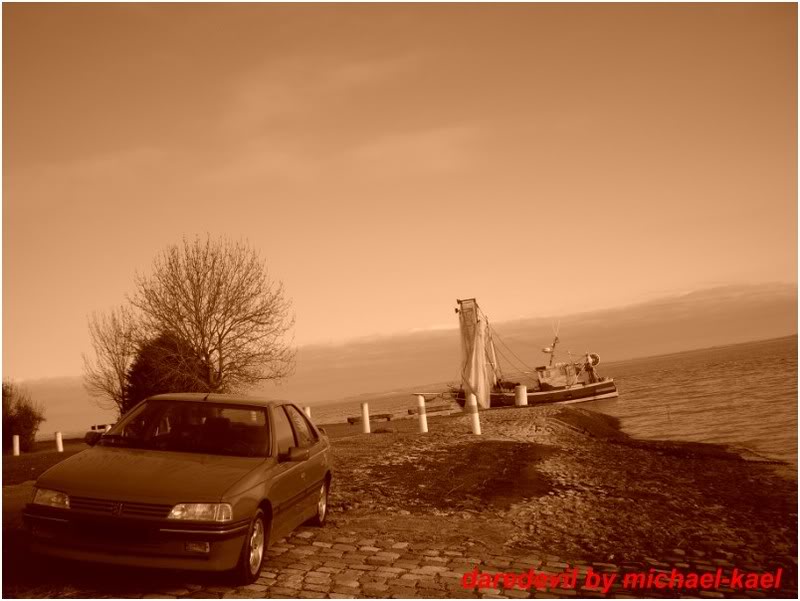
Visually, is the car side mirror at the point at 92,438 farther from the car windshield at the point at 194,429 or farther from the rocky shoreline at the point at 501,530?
the rocky shoreline at the point at 501,530

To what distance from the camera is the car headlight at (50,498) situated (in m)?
6.00

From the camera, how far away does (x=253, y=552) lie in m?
6.38

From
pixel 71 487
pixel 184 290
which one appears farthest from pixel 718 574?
pixel 184 290

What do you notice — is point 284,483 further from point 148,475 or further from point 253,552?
point 148,475

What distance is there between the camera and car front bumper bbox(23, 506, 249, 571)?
5723 millimetres

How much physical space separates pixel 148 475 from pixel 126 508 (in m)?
0.43

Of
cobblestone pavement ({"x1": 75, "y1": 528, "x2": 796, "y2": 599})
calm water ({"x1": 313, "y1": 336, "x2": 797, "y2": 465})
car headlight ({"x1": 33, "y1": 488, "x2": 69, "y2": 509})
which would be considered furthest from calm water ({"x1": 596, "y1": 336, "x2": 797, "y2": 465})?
car headlight ({"x1": 33, "y1": 488, "x2": 69, "y2": 509})

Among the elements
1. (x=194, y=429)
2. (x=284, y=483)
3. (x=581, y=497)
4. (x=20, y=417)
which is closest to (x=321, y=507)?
(x=284, y=483)

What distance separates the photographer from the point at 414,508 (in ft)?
33.2

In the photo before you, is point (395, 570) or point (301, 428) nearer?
point (395, 570)

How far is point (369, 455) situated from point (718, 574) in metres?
8.50

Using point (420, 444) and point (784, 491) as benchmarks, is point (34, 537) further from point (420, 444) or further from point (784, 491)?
point (784, 491)

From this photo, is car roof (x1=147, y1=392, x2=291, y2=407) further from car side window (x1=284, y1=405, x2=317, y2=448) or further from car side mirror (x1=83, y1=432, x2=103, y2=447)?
car side mirror (x1=83, y1=432, x2=103, y2=447)

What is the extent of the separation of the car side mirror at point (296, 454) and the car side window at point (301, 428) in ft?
2.34
